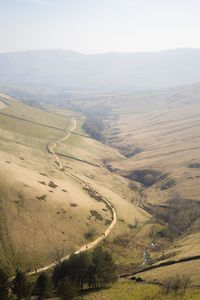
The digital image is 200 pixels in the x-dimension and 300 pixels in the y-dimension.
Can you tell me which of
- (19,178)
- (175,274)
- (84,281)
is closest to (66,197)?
(19,178)

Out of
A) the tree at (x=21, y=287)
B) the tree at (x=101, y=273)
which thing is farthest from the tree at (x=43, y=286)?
the tree at (x=101, y=273)

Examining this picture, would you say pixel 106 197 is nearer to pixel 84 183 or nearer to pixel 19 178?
pixel 84 183

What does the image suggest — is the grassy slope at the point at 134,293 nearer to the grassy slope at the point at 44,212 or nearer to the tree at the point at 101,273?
the tree at the point at 101,273

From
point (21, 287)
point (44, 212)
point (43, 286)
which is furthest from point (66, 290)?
point (44, 212)

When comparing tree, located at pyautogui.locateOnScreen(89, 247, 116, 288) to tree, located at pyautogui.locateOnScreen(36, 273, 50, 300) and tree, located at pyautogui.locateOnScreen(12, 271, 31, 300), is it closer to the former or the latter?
tree, located at pyautogui.locateOnScreen(36, 273, 50, 300)

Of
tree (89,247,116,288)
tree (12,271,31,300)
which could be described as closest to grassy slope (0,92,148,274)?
tree (89,247,116,288)

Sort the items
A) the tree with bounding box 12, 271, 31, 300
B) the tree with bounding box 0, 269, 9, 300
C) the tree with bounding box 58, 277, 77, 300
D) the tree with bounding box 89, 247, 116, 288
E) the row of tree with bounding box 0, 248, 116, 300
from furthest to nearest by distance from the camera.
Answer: the tree with bounding box 89, 247, 116, 288 → the row of tree with bounding box 0, 248, 116, 300 → the tree with bounding box 12, 271, 31, 300 → the tree with bounding box 58, 277, 77, 300 → the tree with bounding box 0, 269, 9, 300

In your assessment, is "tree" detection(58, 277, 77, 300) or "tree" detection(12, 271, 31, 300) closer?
"tree" detection(58, 277, 77, 300)
